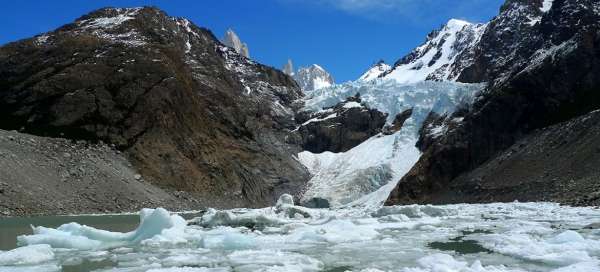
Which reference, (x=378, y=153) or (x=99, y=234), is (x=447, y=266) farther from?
(x=378, y=153)

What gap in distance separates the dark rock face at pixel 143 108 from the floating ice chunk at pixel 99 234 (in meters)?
38.4

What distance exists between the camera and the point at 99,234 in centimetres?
2036

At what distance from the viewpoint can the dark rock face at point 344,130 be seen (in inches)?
4050

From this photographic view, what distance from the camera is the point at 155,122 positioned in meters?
67.2

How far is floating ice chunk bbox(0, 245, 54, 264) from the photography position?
1502 cm

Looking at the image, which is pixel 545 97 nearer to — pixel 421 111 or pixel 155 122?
pixel 421 111

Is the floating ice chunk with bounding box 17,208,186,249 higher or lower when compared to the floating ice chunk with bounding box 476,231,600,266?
higher

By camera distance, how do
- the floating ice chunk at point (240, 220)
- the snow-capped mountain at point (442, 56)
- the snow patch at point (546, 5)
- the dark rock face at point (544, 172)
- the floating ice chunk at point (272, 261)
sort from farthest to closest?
the snow-capped mountain at point (442, 56) < the snow patch at point (546, 5) < the dark rock face at point (544, 172) < the floating ice chunk at point (240, 220) < the floating ice chunk at point (272, 261)

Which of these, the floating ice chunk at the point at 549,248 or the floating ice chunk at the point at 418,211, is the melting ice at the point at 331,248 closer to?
the floating ice chunk at the point at 549,248

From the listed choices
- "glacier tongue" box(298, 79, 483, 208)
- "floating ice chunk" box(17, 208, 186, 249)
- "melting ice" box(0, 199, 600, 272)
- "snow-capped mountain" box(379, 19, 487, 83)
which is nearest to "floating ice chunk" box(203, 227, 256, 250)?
"melting ice" box(0, 199, 600, 272)

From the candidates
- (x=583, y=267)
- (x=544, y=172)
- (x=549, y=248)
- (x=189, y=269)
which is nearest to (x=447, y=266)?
(x=583, y=267)

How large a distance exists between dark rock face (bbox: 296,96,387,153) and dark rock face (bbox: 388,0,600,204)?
34.1m

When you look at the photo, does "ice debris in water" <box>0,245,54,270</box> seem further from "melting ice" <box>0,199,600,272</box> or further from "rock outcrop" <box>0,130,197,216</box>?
"rock outcrop" <box>0,130,197,216</box>

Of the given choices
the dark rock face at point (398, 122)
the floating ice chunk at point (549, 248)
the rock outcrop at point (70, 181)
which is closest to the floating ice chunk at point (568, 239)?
the floating ice chunk at point (549, 248)
